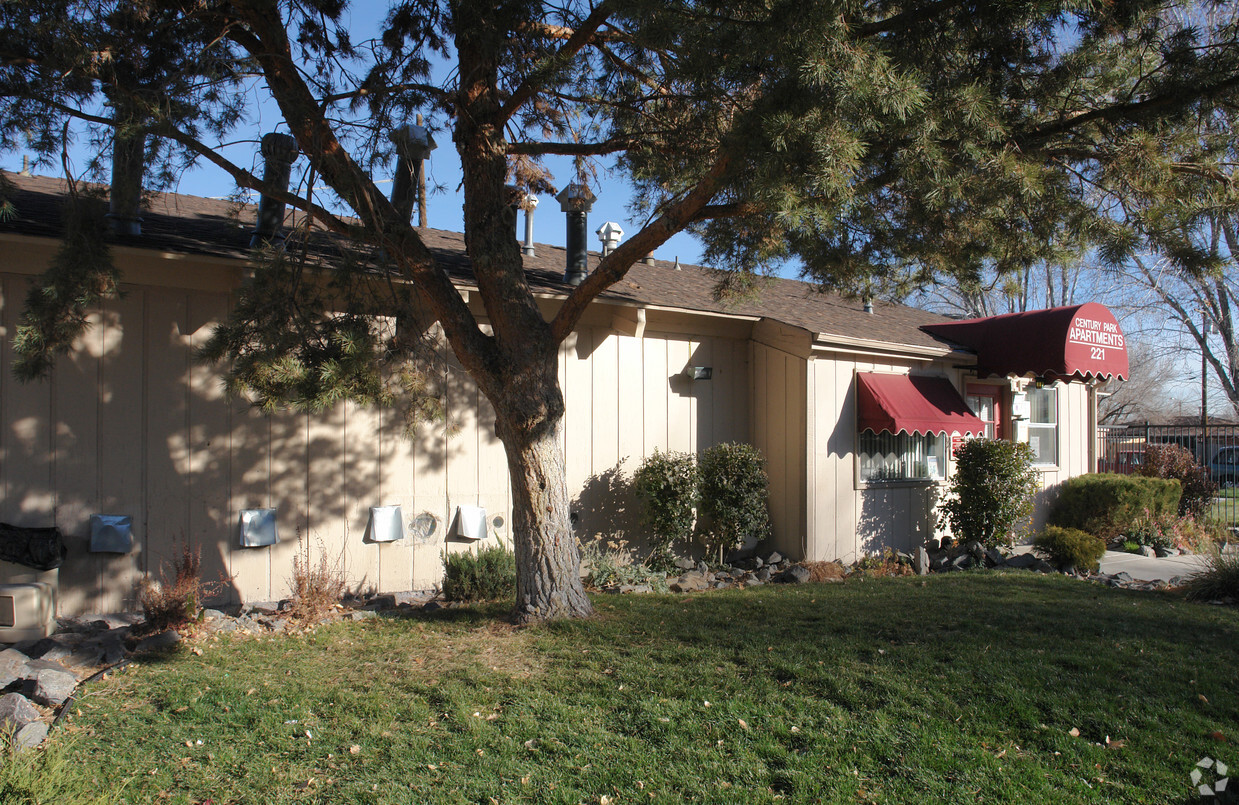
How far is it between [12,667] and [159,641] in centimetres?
91

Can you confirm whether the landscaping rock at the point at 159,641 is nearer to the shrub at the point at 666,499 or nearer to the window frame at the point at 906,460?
the shrub at the point at 666,499

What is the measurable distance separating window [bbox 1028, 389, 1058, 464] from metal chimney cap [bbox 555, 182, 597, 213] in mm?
8349

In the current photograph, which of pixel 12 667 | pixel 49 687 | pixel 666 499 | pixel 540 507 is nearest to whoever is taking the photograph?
pixel 49 687

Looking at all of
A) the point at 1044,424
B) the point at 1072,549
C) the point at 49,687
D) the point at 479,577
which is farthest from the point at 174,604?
the point at 1044,424

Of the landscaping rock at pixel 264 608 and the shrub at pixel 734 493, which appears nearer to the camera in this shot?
the landscaping rock at pixel 264 608

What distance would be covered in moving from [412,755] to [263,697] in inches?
51.6

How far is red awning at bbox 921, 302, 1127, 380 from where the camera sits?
10.9 metres

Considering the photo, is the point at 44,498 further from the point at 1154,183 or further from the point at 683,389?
the point at 1154,183

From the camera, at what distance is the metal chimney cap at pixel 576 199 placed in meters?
8.99

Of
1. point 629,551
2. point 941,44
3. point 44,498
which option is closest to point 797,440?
point 629,551

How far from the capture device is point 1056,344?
35.8 feet

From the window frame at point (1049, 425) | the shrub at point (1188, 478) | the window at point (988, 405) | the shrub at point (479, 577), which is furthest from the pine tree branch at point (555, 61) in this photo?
the shrub at point (1188, 478)

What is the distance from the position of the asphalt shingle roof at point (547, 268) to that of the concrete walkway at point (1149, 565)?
377cm

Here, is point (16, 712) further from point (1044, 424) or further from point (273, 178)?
point (1044, 424)
